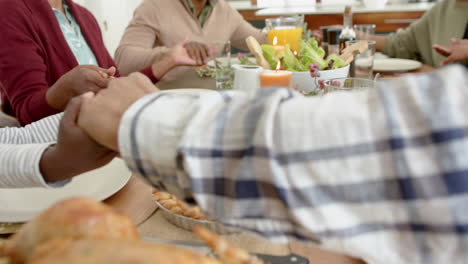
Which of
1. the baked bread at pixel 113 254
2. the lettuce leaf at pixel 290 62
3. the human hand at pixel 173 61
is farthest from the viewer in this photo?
the human hand at pixel 173 61

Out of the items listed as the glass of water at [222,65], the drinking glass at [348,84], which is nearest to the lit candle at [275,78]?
the drinking glass at [348,84]

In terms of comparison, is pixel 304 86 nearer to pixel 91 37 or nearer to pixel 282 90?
pixel 282 90

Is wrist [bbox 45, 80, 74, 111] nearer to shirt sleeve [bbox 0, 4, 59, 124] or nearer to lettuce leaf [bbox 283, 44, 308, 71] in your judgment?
shirt sleeve [bbox 0, 4, 59, 124]

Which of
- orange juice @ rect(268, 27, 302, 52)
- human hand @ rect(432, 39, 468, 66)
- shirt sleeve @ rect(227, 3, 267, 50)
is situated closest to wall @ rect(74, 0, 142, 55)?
shirt sleeve @ rect(227, 3, 267, 50)

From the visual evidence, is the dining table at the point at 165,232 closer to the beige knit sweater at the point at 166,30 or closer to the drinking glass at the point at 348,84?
the drinking glass at the point at 348,84

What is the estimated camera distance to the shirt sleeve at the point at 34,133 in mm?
793

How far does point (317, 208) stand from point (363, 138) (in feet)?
0.25

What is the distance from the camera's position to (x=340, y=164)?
342 millimetres

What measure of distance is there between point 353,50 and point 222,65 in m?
→ 0.48

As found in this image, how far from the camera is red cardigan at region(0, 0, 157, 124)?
1245 millimetres

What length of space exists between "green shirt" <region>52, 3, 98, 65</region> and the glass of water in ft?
1.65

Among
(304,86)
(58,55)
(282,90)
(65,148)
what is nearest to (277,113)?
(282,90)

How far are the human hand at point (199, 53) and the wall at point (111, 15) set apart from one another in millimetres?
2058

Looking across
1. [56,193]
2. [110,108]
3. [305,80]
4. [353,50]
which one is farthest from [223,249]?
[353,50]
